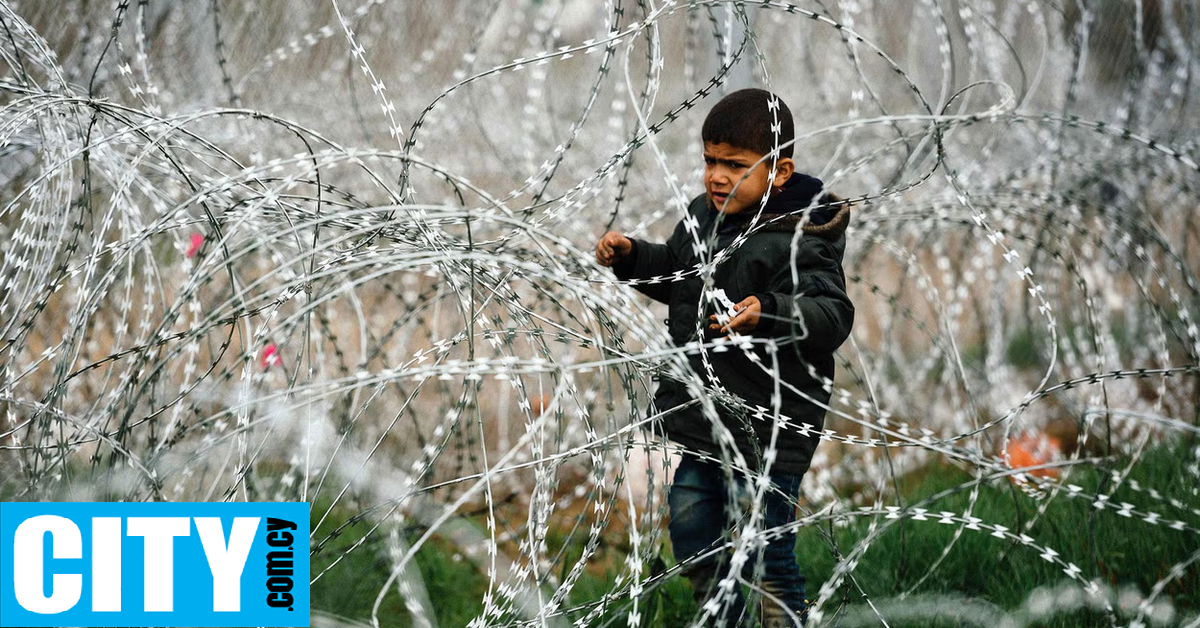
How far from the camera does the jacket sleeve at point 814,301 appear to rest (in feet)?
6.31

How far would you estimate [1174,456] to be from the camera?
3.47 metres

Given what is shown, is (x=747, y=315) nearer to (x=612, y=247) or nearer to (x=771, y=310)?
(x=771, y=310)

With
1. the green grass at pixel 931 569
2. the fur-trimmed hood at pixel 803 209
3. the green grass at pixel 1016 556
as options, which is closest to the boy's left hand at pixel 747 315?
the fur-trimmed hood at pixel 803 209

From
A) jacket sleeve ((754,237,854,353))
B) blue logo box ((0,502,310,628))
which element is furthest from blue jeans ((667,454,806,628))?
blue logo box ((0,502,310,628))

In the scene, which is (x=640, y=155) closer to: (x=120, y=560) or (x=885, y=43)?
(x=885, y=43)

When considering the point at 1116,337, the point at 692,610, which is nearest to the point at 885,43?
the point at 1116,337

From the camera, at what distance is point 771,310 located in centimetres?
197

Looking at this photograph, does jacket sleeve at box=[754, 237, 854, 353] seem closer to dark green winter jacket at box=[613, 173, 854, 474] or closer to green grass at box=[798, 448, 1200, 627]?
dark green winter jacket at box=[613, 173, 854, 474]

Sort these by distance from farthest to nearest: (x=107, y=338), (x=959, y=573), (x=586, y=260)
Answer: (x=107, y=338), (x=959, y=573), (x=586, y=260)

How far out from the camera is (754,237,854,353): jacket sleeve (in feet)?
6.31

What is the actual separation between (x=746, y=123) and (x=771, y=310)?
1.33 ft

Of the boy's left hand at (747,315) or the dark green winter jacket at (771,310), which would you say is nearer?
the boy's left hand at (747,315)

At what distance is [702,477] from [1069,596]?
Result: 1.07m

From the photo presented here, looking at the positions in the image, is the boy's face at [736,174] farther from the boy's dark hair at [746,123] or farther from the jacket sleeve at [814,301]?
the jacket sleeve at [814,301]
